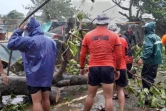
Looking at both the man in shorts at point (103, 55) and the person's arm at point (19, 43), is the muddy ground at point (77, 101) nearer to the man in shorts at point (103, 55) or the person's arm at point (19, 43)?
the man in shorts at point (103, 55)

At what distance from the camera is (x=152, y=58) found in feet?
20.6

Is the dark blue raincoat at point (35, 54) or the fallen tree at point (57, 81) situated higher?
the dark blue raincoat at point (35, 54)

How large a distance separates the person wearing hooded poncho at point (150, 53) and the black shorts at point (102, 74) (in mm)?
1643

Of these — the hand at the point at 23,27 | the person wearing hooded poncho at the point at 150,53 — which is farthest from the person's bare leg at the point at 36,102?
the person wearing hooded poncho at the point at 150,53

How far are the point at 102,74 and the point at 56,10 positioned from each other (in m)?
16.8

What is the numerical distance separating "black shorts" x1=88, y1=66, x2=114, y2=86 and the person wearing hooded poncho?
1.64 metres

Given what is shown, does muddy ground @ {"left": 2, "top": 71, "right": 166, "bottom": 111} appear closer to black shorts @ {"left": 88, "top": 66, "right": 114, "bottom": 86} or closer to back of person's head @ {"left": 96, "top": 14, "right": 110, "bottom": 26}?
black shorts @ {"left": 88, "top": 66, "right": 114, "bottom": 86}

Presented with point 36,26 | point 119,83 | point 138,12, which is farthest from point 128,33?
point 36,26

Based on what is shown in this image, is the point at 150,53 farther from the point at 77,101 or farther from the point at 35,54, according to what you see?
the point at 35,54

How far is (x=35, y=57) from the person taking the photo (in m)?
4.61

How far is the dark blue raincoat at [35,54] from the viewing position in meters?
4.54

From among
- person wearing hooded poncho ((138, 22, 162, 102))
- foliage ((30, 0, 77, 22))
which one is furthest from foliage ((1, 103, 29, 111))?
foliage ((30, 0, 77, 22))

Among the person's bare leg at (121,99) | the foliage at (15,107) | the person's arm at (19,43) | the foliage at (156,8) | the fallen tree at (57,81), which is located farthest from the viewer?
the foliage at (156,8)

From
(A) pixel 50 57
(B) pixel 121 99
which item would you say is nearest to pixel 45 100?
(A) pixel 50 57
